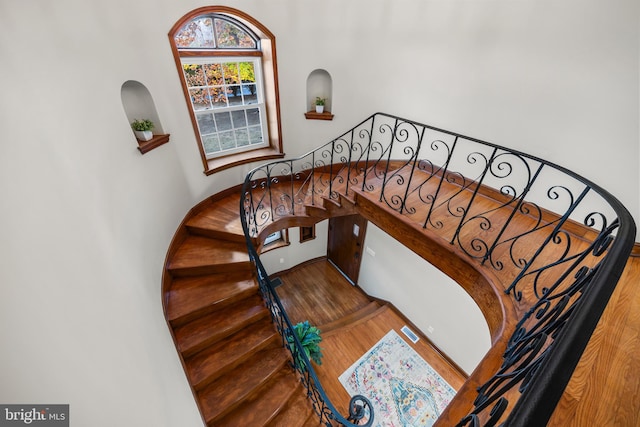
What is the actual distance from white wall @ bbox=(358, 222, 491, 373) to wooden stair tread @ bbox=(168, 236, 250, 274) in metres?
2.94

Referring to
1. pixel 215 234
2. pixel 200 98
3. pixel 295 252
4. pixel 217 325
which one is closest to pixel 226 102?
pixel 200 98

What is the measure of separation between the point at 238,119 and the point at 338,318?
4.20 m

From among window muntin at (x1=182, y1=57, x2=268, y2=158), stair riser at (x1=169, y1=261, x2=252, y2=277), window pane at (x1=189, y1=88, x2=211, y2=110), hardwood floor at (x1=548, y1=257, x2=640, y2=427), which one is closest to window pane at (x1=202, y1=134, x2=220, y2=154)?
window muntin at (x1=182, y1=57, x2=268, y2=158)

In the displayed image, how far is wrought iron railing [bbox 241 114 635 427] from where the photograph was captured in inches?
27.6

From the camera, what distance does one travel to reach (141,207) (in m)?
2.57

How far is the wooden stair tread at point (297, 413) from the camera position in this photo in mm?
2789

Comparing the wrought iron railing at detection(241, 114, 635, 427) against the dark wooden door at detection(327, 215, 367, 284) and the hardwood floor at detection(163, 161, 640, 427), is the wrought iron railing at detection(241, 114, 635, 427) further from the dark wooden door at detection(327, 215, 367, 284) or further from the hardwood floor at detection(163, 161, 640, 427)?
the dark wooden door at detection(327, 215, 367, 284)

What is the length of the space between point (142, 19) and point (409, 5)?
3032mm

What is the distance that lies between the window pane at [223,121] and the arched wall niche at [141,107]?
1.06 meters

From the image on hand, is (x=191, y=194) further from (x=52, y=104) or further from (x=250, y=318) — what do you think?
(x=52, y=104)

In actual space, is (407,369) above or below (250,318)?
below

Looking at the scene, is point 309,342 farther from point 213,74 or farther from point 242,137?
point 213,74

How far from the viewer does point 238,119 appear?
4.14m

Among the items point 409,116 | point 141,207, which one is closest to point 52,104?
point 141,207
